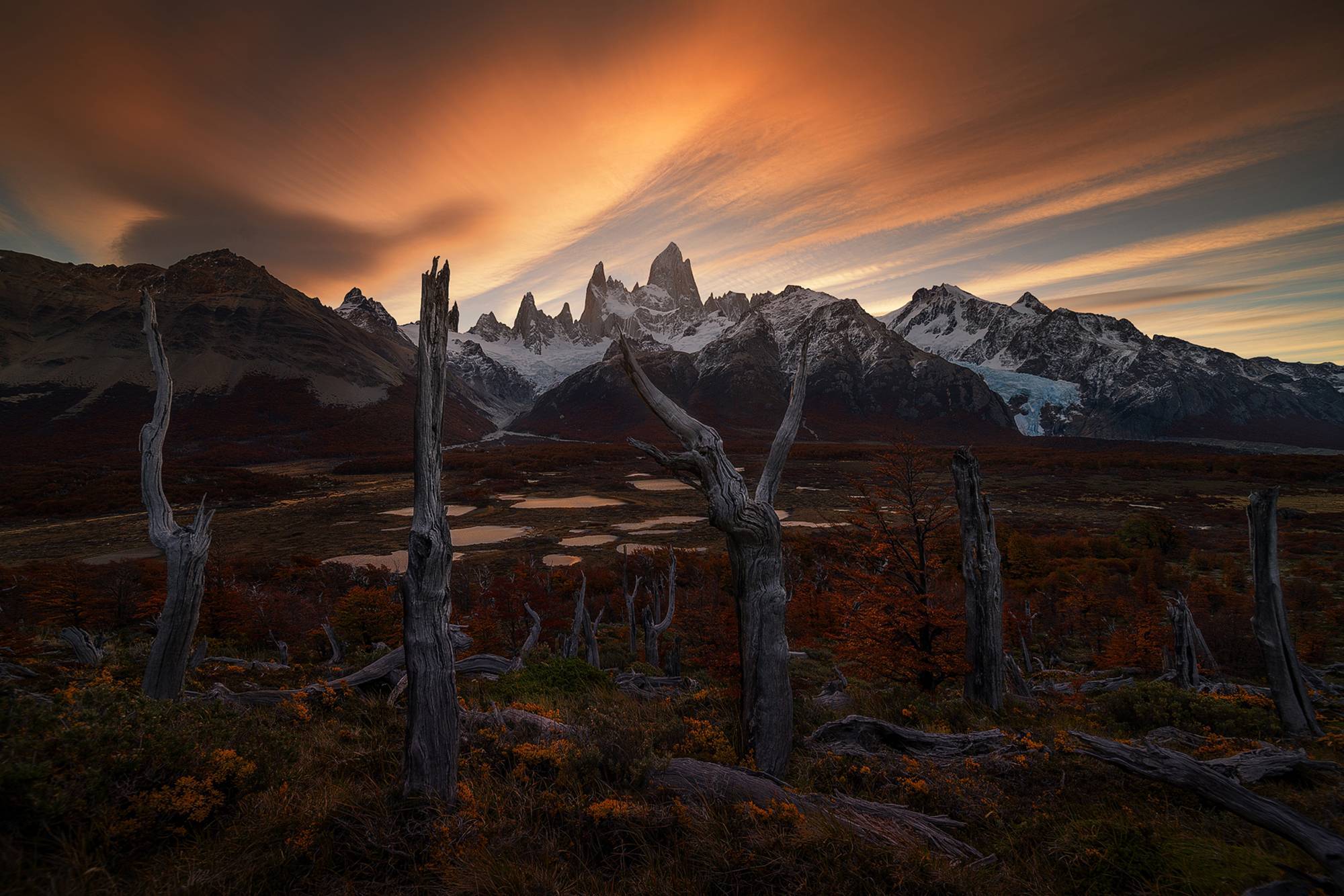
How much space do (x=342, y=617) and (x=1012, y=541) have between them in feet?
120

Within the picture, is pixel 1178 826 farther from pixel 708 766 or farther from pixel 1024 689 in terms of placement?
pixel 1024 689

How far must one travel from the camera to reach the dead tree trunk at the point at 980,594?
10445mm

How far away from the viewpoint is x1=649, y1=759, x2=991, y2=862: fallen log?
4.51 meters

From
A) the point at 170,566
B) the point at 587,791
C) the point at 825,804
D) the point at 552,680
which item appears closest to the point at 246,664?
the point at 170,566

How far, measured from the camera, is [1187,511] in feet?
180

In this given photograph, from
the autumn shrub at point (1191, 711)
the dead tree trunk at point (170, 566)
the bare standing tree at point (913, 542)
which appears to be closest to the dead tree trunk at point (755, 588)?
the bare standing tree at point (913, 542)

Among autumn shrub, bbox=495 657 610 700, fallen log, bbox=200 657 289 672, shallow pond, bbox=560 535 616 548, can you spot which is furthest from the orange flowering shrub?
shallow pond, bbox=560 535 616 548

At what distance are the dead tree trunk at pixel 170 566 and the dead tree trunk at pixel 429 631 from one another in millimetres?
4942

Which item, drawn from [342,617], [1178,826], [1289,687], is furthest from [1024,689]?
[342,617]

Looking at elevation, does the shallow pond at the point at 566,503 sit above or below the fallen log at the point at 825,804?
below

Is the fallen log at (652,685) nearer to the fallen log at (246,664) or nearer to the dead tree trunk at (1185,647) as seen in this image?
the fallen log at (246,664)

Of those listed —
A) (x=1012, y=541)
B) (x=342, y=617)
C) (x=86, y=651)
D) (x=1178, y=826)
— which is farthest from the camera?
(x=1012, y=541)

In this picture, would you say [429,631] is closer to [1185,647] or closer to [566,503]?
[1185,647]

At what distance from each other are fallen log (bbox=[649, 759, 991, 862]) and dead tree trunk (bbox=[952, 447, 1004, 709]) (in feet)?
21.0
